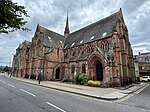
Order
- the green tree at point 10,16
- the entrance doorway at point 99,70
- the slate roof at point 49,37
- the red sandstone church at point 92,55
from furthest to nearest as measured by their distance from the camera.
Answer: the slate roof at point 49,37 < the entrance doorway at point 99,70 < the red sandstone church at point 92,55 < the green tree at point 10,16

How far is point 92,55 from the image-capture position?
978 inches

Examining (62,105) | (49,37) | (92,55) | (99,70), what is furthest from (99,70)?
(49,37)

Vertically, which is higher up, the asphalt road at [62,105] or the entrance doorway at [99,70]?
the entrance doorway at [99,70]

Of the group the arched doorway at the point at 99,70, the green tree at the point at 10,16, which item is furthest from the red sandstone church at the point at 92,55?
the green tree at the point at 10,16

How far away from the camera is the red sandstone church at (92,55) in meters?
23.5

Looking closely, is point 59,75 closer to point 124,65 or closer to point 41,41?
point 41,41

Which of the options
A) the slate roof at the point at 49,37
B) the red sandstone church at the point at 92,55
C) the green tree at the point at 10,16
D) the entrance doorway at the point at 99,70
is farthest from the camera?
the slate roof at the point at 49,37

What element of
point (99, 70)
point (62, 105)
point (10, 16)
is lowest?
point (62, 105)

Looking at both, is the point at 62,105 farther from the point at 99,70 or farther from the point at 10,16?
the point at 99,70

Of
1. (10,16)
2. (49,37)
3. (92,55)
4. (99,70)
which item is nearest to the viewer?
(10,16)

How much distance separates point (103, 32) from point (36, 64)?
20392mm

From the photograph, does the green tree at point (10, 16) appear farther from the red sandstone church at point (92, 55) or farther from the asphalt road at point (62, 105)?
the red sandstone church at point (92, 55)

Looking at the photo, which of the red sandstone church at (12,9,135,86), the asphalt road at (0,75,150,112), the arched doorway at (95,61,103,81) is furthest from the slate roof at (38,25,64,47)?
the asphalt road at (0,75,150,112)

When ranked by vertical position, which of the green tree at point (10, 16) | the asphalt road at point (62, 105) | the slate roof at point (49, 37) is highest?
the slate roof at point (49, 37)
